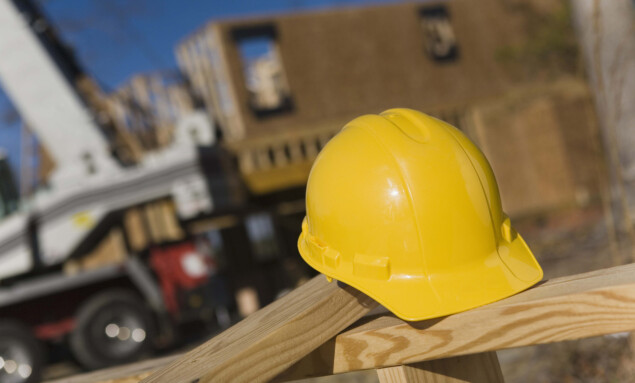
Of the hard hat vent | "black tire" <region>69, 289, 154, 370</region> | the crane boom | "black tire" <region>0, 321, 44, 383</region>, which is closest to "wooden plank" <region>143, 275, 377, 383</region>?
the hard hat vent

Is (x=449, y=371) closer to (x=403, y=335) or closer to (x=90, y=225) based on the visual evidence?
(x=403, y=335)

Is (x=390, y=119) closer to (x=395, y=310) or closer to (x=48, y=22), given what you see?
(x=395, y=310)

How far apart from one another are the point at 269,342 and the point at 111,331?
6.37 m

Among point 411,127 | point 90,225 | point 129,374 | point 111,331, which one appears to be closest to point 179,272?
point 111,331

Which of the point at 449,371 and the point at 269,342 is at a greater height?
the point at 269,342

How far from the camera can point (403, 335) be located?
4.18 ft

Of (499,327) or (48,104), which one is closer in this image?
(499,327)

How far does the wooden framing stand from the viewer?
1099 millimetres

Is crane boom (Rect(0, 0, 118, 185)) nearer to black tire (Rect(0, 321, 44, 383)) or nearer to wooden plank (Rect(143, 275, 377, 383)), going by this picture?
black tire (Rect(0, 321, 44, 383))

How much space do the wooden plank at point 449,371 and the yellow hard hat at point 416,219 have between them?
0.12 meters

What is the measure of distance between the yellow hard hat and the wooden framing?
0.12 metres

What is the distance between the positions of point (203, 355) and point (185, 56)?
54.0ft

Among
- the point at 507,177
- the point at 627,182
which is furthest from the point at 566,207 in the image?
the point at 627,182

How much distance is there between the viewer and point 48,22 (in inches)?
370
